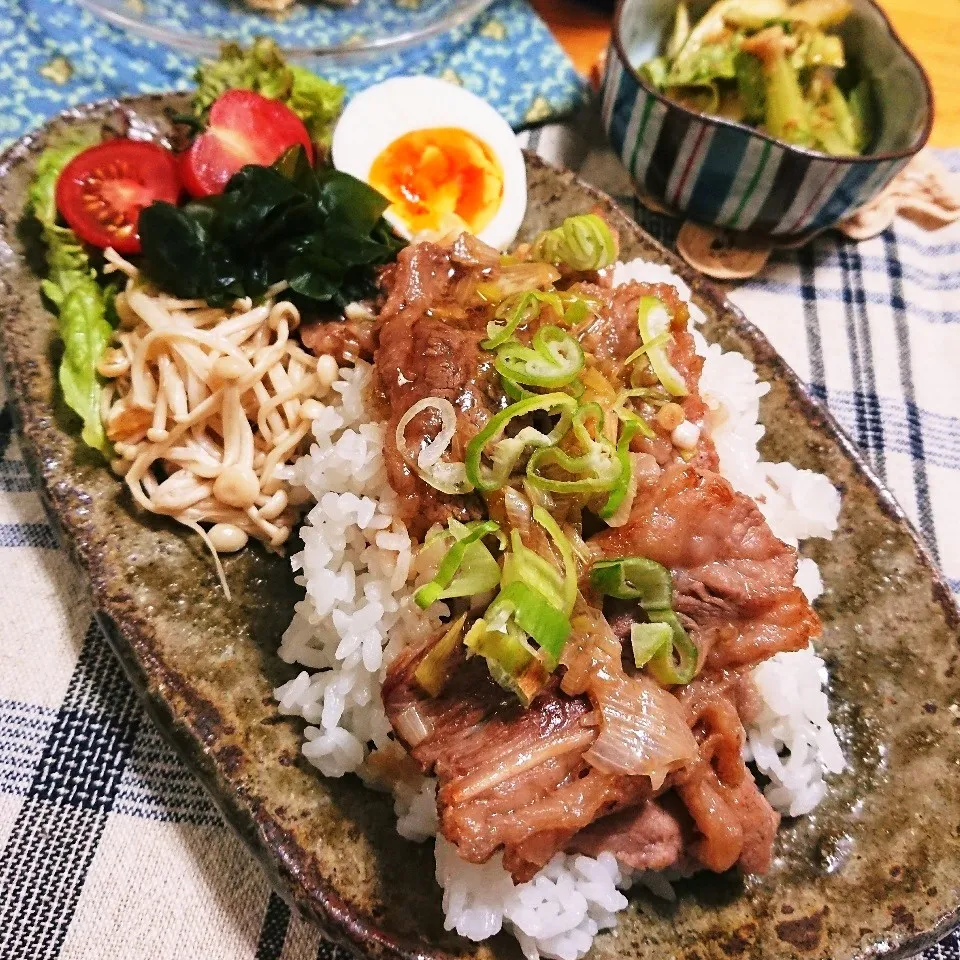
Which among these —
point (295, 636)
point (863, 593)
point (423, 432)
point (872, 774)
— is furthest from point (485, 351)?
point (872, 774)

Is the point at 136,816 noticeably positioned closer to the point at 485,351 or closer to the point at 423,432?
the point at 423,432

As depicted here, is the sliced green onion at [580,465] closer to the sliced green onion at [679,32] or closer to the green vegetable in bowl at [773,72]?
the green vegetable in bowl at [773,72]

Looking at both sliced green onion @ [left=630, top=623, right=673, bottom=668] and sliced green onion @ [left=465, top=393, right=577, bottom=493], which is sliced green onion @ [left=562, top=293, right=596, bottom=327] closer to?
sliced green onion @ [left=465, top=393, right=577, bottom=493]

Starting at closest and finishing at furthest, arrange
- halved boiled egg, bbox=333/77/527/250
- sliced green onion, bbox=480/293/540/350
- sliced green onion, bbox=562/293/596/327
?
sliced green onion, bbox=480/293/540/350 → sliced green onion, bbox=562/293/596/327 → halved boiled egg, bbox=333/77/527/250

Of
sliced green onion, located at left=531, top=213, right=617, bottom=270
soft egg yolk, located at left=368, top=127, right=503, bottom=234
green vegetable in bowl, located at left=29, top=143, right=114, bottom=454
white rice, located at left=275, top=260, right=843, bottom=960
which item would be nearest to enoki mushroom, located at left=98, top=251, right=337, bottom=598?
green vegetable in bowl, located at left=29, top=143, right=114, bottom=454

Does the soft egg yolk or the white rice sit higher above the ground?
the soft egg yolk

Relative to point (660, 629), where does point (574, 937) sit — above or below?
below

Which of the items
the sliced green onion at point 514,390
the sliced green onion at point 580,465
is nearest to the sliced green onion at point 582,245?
the sliced green onion at point 514,390
